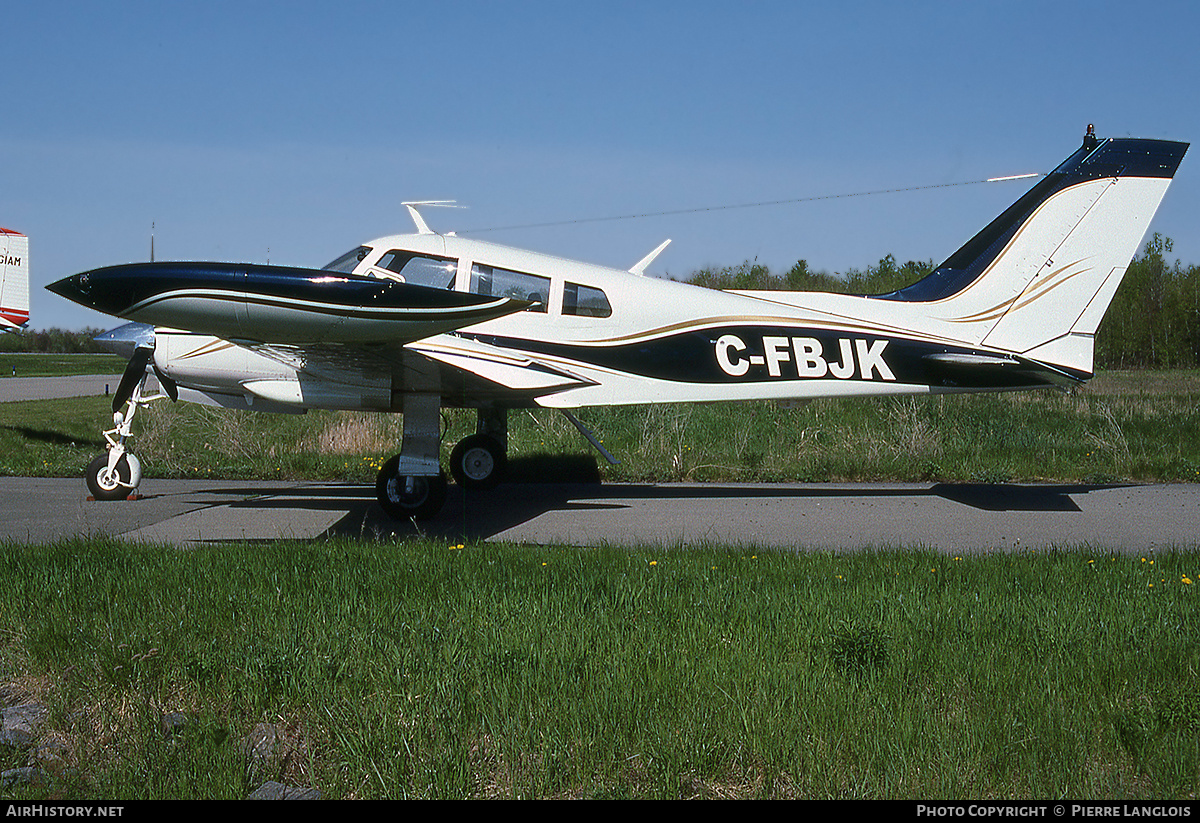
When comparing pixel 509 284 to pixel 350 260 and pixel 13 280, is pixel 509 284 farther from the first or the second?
pixel 13 280

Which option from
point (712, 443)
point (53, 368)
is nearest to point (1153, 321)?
point (712, 443)

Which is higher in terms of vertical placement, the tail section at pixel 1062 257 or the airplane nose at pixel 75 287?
the tail section at pixel 1062 257

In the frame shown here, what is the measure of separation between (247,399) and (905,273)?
1300 inches

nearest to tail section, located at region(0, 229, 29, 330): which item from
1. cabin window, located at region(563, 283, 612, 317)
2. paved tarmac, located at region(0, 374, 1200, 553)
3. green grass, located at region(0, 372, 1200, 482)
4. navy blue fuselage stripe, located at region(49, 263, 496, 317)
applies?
green grass, located at region(0, 372, 1200, 482)

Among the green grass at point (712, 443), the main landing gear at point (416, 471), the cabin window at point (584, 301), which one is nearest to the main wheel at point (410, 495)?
the main landing gear at point (416, 471)

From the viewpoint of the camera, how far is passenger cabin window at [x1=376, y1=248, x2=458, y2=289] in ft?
28.4

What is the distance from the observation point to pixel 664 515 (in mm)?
8555

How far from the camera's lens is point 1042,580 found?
5141 mm

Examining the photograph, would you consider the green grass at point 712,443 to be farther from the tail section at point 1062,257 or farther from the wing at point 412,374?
the tail section at point 1062,257

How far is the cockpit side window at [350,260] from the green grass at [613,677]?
4041mm

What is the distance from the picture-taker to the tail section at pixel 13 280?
15.3 m

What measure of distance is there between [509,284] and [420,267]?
2.97ft
